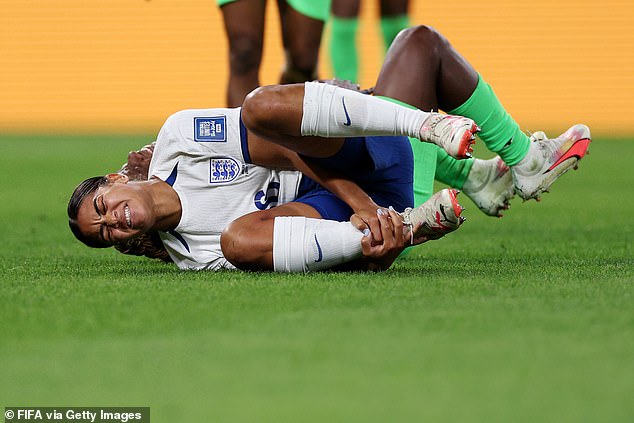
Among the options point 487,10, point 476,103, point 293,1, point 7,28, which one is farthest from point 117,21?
point 476,103

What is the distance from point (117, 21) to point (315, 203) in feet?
34.9

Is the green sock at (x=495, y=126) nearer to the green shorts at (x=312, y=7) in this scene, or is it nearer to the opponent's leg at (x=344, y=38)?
the green shorts at (x=312, y=7)

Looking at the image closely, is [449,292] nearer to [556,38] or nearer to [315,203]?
[315,203]

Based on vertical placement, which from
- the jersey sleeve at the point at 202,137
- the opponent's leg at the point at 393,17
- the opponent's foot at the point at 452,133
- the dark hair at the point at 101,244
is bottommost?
the opponent's leg at the point at 393,17

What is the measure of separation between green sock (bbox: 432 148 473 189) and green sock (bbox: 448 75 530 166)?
0.31 metres

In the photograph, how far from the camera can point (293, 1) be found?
5.72m

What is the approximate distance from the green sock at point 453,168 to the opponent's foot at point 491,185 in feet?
0.06

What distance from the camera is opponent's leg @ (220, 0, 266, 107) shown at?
205 inches

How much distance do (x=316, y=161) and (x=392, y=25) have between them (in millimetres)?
4899

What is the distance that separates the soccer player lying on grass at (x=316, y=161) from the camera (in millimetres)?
2953

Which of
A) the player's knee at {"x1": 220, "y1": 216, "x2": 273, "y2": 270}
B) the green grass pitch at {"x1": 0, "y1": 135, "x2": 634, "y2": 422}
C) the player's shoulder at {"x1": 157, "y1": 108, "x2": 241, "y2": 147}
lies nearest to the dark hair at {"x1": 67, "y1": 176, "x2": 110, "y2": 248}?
the green grass pitch at {"x1": 0, "y1": 135, "x2": 634, "y2": 422}

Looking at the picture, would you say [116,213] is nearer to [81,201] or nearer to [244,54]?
[81,201]

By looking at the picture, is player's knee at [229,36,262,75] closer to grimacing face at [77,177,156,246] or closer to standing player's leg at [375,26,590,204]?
standing player's leg at [375,26,590,204]

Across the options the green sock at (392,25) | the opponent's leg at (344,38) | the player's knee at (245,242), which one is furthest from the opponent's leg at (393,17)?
the player's knee at (245,242)
